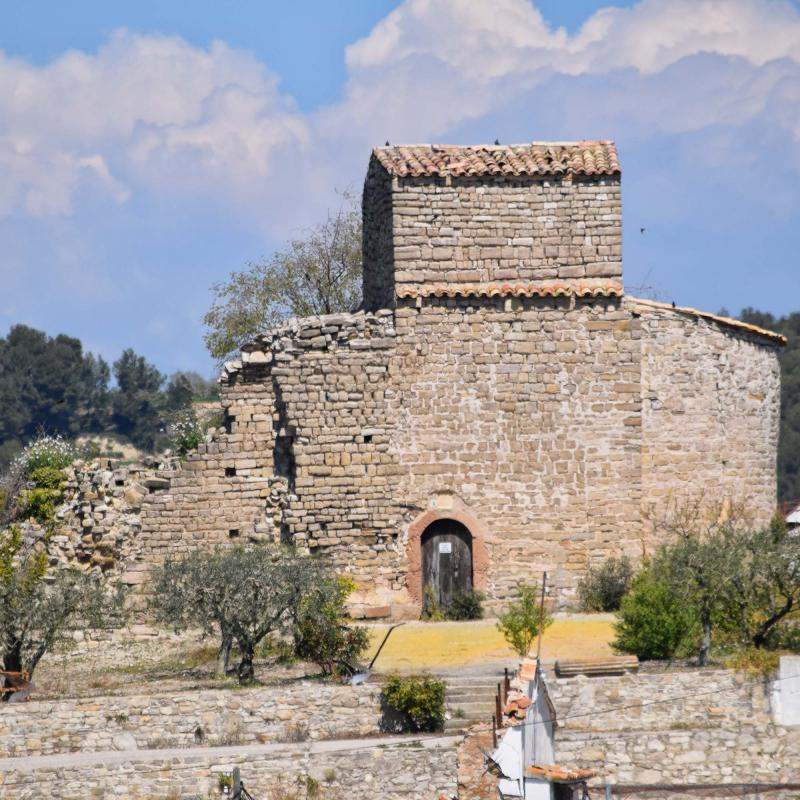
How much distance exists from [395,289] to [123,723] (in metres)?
9.45

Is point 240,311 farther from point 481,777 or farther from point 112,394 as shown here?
point 112,394

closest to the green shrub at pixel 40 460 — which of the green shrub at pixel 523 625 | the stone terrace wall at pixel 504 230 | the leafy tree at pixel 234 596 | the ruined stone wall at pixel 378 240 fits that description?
the ruined stone wall at pixel 378 240

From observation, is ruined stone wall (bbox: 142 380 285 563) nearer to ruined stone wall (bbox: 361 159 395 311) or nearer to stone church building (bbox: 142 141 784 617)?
stone church building (bbox: 142 141 784 617)

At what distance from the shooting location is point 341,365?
1147 inches

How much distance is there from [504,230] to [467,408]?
2.96 m

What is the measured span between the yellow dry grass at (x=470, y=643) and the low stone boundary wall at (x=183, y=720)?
1.84 meters

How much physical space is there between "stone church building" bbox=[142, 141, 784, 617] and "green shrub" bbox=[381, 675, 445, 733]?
18.7ft

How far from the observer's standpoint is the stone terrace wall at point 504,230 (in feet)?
96.5

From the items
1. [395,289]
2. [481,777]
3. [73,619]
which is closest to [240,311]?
[395,289]

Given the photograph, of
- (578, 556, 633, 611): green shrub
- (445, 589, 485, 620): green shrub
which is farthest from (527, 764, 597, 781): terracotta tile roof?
(578, 556, 633, 611): green shrub

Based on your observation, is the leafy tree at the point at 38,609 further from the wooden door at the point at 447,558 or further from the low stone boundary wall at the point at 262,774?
the wooden door at the point at 447,558

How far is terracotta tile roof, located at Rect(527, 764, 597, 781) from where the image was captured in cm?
2062

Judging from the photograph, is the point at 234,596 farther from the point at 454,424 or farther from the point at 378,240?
the point at 378,240

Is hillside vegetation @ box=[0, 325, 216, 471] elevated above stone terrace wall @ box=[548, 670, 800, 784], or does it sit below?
above
